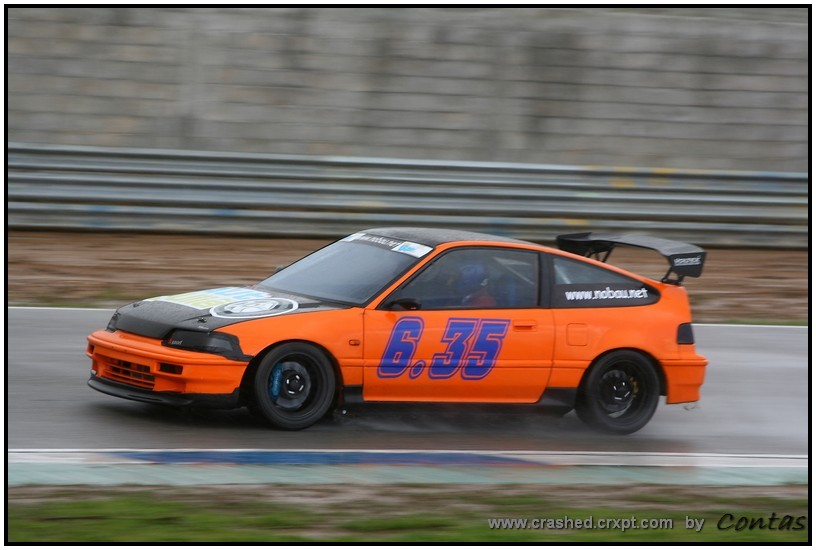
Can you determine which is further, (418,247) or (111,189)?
(111,189)

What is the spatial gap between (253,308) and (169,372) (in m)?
0.68

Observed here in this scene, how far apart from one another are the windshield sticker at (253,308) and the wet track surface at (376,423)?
27.1 inches

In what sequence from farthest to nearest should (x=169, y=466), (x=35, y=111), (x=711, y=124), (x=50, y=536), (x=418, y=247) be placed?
(x=711, y=124) → (x=35, y=111) → (x=418, y=247) → (x=169, y=466) → (x=50, y=536)

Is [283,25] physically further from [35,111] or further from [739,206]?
[739,206]

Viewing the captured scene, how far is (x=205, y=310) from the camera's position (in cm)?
715

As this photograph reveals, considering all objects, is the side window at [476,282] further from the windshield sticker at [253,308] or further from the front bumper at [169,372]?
the front bumper at [169,372]

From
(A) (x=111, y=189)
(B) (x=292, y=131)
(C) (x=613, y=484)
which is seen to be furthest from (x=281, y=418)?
(B) (x=292, y=131)

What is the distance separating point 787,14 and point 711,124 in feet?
7.75

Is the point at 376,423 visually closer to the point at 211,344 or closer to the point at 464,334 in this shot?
the point at 464,334

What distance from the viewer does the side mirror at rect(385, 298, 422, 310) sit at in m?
7.31

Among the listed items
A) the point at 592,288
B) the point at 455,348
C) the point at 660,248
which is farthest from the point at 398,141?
the point at 455,348

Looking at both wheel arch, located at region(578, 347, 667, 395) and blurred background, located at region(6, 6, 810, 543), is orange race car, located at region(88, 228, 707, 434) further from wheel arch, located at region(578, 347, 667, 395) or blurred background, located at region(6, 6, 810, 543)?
blurred background, located at region(6, 6, 810, 543)

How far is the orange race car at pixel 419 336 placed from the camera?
271 inches

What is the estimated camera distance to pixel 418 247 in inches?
303
